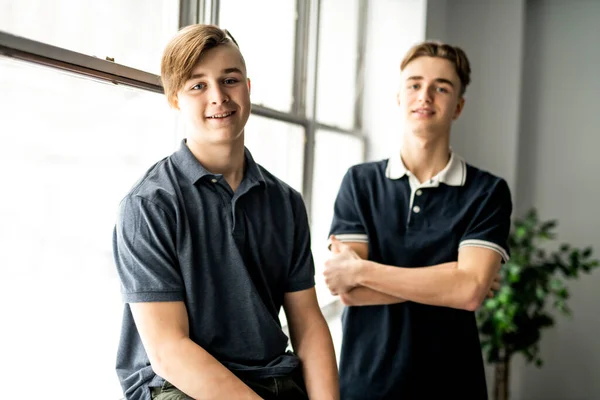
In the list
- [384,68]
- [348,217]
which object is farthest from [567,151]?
[348,217]

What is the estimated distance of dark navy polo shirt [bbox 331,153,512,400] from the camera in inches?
79.8

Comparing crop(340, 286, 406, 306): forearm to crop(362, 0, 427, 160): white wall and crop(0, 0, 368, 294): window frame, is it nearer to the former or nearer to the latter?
crop(0, 0, 368, 294): window frame

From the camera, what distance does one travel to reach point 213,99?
1.41 m

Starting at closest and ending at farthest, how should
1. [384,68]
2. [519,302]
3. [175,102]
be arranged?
1. [175,102]
2. [519,302]
3. [384,68]

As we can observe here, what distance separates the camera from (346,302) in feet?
6.69

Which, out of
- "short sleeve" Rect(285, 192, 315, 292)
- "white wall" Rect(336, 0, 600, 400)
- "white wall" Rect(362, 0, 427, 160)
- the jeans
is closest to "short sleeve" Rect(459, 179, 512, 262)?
"short sleeve" Rect(285, 192, 315, 292)

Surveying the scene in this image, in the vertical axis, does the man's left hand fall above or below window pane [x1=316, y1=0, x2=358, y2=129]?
below

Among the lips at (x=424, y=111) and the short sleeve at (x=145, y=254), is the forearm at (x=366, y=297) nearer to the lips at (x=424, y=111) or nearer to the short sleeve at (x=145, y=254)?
the lips at (x=424, y=111)

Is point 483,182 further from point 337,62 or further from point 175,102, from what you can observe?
point 337,62

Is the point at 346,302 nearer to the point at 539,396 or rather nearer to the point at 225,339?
the point at 225,339

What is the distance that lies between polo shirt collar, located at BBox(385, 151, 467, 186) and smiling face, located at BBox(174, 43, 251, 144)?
32.9 inches

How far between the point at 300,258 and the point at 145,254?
1.42ft

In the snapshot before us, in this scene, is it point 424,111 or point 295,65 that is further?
point 295,65

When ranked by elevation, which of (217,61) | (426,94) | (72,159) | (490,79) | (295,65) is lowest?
(72,159)
